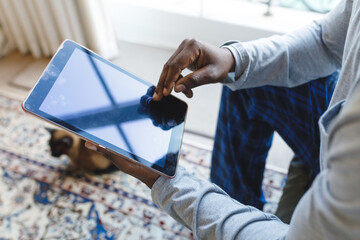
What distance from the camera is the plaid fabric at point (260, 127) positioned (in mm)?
814

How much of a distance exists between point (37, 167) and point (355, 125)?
1.19m

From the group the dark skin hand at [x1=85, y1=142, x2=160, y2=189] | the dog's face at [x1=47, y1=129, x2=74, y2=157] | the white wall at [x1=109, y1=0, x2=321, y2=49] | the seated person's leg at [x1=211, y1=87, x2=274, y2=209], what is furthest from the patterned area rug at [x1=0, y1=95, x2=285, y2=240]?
the white wall at [x1=109, y1=0, x2=321, y2=49]

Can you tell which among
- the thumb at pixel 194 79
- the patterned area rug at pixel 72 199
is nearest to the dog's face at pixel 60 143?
the patterned area rug at pixel 72 199

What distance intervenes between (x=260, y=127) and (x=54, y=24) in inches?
44.5

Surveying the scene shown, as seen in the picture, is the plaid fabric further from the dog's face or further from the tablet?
the dog's face

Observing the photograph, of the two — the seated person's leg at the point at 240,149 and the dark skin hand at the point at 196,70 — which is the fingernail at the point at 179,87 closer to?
the dark skin hand at the point at 196,70

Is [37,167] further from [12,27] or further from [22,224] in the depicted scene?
[12,27]

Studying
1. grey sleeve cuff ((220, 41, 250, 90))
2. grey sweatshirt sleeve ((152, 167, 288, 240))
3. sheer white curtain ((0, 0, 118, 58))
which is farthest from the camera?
sheer white curtain ((0, 0, 118, 58))

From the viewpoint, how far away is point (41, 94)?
2.03ft

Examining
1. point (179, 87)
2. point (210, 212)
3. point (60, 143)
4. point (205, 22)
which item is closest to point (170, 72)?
point (179, 87)

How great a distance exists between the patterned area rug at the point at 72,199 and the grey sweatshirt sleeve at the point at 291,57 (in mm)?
→ 525

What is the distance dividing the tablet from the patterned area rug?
509mm

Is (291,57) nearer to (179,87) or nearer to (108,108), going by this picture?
(179,87)

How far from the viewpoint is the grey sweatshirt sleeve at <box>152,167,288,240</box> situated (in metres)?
0.56
